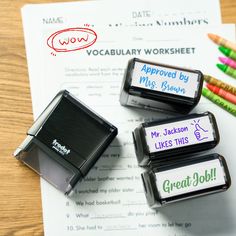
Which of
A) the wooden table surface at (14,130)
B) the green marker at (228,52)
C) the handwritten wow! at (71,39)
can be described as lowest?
the wooden table surface at (14,130)

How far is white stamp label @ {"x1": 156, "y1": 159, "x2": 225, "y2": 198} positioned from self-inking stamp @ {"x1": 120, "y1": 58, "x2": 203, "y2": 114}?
0.09 metres

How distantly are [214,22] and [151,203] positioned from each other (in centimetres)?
30

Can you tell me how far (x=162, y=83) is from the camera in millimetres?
624

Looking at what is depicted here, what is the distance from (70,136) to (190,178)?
0.17 m

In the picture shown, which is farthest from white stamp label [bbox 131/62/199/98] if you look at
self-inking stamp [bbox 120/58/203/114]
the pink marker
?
the pink marker

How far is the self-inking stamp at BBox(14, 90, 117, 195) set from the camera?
635 mm

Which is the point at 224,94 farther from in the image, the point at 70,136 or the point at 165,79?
the point at 70,136

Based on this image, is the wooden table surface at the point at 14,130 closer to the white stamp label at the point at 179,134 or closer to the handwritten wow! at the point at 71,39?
the handwritten wow! at the point at 71,39

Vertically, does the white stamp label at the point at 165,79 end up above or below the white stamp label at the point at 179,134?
above

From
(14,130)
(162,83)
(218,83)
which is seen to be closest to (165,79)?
(162,83)

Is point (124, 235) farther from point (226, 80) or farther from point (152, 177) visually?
point (226, 80)

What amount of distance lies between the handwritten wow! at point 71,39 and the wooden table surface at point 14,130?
0.05m

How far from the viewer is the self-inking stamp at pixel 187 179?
1.97 ft

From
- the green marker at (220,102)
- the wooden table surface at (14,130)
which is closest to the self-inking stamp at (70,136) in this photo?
the wooden table surface at (14,130)
